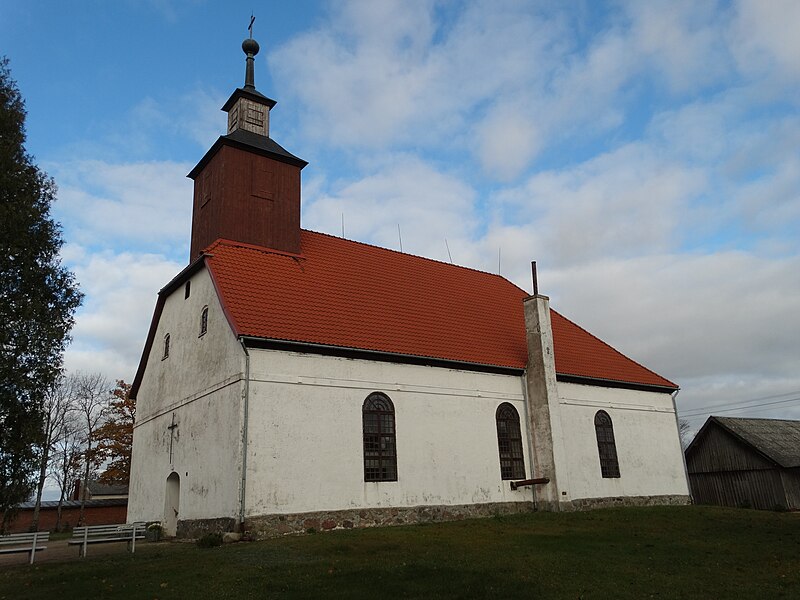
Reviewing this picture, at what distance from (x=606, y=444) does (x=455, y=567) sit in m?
13.2

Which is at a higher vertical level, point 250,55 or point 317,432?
point 250,55

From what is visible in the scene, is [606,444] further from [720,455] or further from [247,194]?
[247,194]

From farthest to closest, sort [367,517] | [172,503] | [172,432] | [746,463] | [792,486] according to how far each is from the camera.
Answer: [746,463], [792,486], [172,432], [172,503], [367,517]

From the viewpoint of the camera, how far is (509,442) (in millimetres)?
19781

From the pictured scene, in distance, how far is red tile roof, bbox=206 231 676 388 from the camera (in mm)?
17062

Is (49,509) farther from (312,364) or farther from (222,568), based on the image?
(222,568)

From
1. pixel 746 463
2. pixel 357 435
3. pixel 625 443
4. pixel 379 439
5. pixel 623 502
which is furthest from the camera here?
pixel 746 463

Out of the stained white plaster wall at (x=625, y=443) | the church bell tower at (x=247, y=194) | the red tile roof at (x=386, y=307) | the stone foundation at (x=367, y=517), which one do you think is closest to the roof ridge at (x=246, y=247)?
the red tile roof at (x=386, y=307)

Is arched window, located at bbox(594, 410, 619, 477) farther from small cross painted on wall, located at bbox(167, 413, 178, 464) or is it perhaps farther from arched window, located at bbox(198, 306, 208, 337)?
small cross painted on wall, located at bbox(167, 413, 178, 464)

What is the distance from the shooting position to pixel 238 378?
1536 centimetres

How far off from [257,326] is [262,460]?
10.6ft

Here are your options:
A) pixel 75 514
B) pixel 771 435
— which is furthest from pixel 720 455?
pixel 75 514

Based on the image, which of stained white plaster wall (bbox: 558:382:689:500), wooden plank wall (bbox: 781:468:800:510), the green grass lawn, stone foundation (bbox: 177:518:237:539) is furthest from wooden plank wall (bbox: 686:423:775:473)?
stone foundation (bbox: 177:518:237:539)

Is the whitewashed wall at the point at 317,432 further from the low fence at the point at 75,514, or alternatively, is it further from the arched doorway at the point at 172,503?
the low fence at the point at 75,514
